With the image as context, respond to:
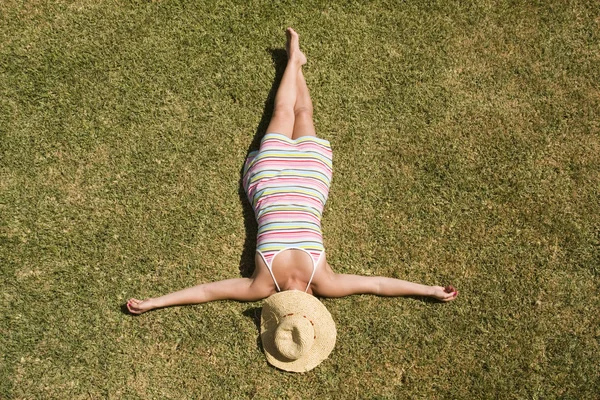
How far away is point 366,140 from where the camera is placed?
5.57 meters

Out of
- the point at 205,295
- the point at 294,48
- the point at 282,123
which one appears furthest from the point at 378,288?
the point at 294,48

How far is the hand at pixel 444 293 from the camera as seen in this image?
5.08m

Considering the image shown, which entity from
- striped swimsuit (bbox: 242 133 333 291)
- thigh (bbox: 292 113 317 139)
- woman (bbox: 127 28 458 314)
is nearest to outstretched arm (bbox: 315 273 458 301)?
woman (bbox: 127 28 458 314)

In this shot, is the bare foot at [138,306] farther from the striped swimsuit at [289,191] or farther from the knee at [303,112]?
the knee at [303,112]

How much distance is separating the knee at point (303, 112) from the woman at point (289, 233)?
65 millimetres

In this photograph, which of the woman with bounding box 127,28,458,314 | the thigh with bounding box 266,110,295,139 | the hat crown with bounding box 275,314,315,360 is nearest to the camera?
the hat crown with bounding box 275,314,315,360

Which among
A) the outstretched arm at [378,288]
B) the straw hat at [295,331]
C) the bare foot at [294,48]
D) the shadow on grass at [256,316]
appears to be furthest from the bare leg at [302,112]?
the shadow on grass at [256,316]

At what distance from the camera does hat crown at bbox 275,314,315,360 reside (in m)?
4.28

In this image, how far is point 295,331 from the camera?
14.2 feet

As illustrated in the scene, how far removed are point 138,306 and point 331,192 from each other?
7.67 feet

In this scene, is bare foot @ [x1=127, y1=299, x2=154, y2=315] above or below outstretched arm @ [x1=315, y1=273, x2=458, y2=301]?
below

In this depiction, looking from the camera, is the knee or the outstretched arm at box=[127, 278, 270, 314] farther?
the knee

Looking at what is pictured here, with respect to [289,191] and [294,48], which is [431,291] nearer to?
[289,191]

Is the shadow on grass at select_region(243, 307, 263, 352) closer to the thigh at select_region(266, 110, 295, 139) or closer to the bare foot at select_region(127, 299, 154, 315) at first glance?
the bare foot at select_region(127, 299, 154, 315)
